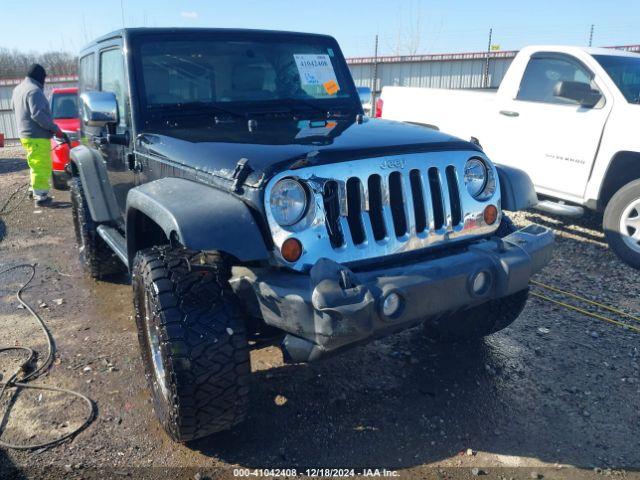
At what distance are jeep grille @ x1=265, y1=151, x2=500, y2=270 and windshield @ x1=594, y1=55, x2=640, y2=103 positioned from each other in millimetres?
3370

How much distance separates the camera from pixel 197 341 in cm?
234

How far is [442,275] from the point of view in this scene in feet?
7.89

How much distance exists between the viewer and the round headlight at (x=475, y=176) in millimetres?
2928

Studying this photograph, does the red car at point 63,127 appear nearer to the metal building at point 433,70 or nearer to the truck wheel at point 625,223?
the truck wheel at point 625,223

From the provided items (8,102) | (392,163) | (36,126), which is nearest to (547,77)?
(392,163)

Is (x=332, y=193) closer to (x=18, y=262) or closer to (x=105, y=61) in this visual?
(x=105, y=61)

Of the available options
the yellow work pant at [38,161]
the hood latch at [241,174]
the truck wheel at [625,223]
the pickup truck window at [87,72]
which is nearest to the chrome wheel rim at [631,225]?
the truck wheel at [625,223]

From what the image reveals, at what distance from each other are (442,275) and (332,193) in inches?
24.3

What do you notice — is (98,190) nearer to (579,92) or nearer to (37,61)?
(579,92)

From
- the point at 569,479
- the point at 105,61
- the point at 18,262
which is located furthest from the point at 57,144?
the point at 569,479

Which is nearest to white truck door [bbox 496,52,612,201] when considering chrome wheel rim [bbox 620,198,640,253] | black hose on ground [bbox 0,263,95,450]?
chrome wheel rim [bbox 620,198,640,253]

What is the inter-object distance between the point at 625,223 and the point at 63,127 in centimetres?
860

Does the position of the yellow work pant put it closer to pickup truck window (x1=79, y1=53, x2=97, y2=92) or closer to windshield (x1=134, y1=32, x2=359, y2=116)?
pickup truck window (x1=79, y1=53, x2=97, y2=92)

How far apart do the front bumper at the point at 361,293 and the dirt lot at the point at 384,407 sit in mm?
724
